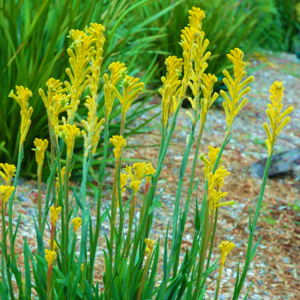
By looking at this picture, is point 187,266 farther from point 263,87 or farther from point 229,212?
point 263,87

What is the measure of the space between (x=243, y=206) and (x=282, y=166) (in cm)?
77

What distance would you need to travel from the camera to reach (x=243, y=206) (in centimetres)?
349

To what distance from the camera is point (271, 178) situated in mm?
4121

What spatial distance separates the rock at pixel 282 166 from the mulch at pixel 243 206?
0.05 metres

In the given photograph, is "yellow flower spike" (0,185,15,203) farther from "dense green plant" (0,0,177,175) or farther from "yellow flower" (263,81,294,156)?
"dense green plant" (0,0,177,175)

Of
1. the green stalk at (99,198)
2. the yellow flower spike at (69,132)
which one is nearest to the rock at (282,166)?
the green stalk at (99,198)

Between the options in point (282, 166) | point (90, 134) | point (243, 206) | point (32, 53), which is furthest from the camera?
point (282, 166)

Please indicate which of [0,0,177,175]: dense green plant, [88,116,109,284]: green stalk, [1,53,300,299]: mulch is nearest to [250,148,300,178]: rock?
[1,53,300,299]: mulch

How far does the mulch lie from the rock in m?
0.05

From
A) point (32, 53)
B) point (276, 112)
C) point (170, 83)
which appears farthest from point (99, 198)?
point (32, 53)

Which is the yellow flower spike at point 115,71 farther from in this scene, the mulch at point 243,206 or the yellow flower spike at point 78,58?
the mulch at point 243,206

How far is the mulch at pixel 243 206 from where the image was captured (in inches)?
103

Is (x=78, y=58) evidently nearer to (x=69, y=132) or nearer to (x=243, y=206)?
(x=69, y=132)

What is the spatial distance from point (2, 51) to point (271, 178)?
215cm
